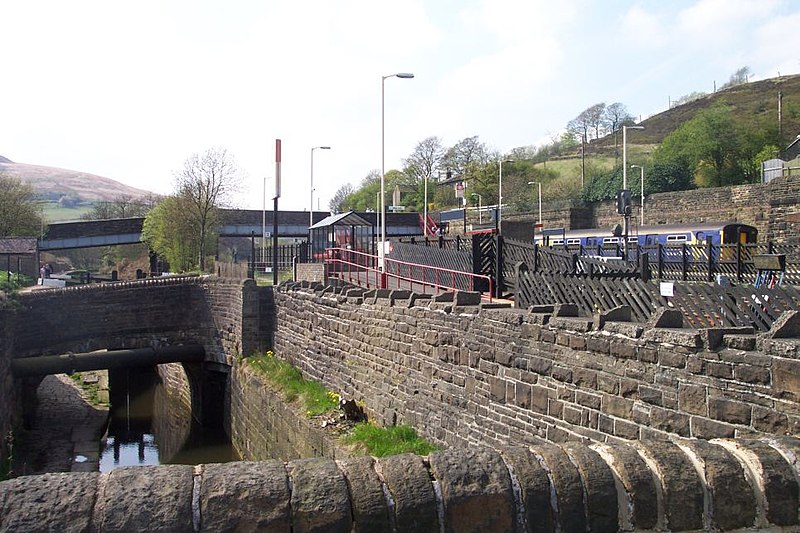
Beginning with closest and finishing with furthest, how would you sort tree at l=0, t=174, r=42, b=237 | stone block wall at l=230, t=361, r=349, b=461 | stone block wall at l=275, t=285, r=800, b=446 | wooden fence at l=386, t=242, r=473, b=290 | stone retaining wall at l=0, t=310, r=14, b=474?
stone block wall at l=275, t=285, r=800, b=446 → stone block wall at l=230, t=361, r=349, b=461 → stone retaining wall at l=0, t=310, r=14, b=474 → wooden fence at l=386, t=242, r=473, b=290 → tree at l=0, t=174, r=42, b=237

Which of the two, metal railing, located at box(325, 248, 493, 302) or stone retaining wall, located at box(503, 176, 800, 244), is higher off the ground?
stone retaining wall, located at box(503, 176, 800, 244)

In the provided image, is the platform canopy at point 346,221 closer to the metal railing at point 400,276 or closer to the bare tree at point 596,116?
the metal railing at point 400,276

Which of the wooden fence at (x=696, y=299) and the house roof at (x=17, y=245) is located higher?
the house roof at (x=17, y=245)

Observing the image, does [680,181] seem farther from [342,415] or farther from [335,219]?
[342,415]

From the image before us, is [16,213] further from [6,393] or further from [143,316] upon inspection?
[6,393]

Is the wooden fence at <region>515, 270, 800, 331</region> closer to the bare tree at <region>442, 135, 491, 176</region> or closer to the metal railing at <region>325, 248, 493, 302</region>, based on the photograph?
the metal railing at <region>325, 248, 493, 302</region>

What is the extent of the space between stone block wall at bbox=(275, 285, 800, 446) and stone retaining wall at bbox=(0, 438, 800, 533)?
3.73 feet

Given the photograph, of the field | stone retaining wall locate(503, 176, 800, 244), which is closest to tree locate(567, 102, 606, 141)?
stone retaining wall locate(503, 176, 800, 244)

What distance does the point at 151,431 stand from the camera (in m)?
22.3

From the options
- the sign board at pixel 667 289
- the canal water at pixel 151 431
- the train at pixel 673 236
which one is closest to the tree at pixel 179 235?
the canal water at pixel 151 431

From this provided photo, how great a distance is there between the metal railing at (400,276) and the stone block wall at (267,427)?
13.1 ft

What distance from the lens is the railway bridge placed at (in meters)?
2.92

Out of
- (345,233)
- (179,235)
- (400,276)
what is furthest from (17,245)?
(400,276)

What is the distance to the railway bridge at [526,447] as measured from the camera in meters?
2.92
